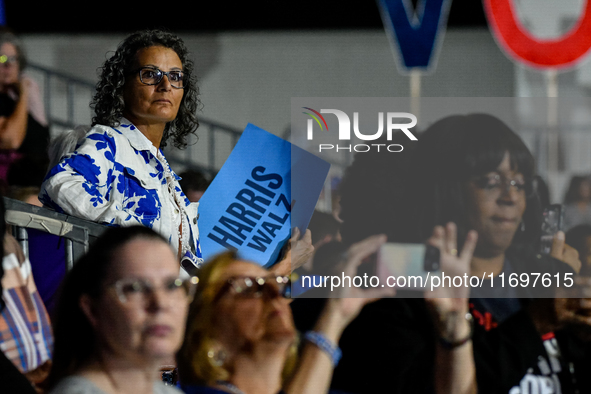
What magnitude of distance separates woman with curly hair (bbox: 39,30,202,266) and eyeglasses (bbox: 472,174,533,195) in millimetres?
991

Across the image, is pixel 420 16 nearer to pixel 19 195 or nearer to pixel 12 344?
pixel 19 195

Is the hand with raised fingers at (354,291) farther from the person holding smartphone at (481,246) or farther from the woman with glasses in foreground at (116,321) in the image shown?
the woman with glasses in foreground at (116,321)

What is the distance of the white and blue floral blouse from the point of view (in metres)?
2.39

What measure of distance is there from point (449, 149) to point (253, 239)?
2.58 feet

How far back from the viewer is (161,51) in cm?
269

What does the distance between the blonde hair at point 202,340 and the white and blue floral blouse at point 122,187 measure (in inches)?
23.5

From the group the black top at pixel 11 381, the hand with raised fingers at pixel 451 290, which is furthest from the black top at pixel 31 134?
the black top at pixel 11 381

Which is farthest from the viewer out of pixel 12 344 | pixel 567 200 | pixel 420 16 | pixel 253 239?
pixel 420 16

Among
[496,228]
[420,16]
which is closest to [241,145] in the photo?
[496,228]

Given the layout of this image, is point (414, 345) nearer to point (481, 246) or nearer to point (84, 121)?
point (481, 246)

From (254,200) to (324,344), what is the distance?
0.87 m

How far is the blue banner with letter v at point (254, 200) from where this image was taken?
2.89 meters

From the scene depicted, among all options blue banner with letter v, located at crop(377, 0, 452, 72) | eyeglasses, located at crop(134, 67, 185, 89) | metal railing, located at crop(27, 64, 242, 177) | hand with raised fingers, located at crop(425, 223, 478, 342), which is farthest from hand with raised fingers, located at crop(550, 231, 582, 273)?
blue banner with letter v, located at crop(377, 0, 452, 72)

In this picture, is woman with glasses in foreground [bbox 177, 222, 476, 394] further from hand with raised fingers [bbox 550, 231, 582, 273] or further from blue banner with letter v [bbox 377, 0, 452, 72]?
blue banner with letter v [bbox 377, 0, 452, 72]
